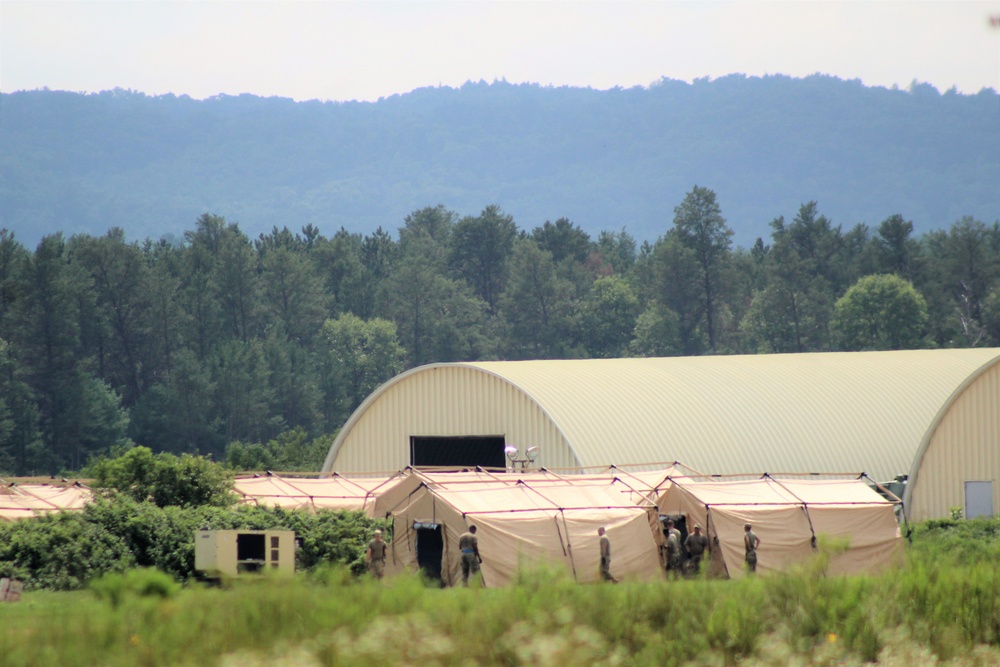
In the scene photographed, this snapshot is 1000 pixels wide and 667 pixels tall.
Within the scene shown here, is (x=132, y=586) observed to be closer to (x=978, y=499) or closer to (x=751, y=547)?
(x=751, y=547)

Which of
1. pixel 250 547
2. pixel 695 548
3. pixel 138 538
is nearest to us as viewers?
pixel 250 547

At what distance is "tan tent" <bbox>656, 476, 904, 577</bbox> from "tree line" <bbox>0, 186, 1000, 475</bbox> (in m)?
40.4

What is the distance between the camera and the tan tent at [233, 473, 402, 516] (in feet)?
98.7

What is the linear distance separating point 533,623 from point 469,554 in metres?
11.7

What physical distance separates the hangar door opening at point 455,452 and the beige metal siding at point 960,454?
494 inches

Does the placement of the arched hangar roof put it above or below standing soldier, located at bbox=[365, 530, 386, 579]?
above

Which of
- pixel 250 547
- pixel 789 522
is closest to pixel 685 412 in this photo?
pixel 789 522

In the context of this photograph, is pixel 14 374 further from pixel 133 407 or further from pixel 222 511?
pixel 222 511

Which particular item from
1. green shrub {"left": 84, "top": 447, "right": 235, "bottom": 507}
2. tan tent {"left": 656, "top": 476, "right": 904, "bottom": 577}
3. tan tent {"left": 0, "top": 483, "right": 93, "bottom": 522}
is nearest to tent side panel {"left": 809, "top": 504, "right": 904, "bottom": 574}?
tan tent {"left": 656, "top": 476, "right": 904, "bottom": 577}

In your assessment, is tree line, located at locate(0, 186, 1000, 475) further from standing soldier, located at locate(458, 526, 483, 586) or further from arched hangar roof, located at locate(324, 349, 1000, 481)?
standing soldier, located at locate(458, 526, 483, 586)

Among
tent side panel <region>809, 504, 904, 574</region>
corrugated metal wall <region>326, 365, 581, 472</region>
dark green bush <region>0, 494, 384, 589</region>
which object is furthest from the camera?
corrugated metal wall <region>326, 365, 581, 472</region>

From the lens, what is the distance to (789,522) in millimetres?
28750

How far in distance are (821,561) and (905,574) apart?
4.00 feet

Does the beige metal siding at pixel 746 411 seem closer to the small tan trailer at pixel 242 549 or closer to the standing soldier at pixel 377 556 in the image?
the standing soldier at pixel 377 556
